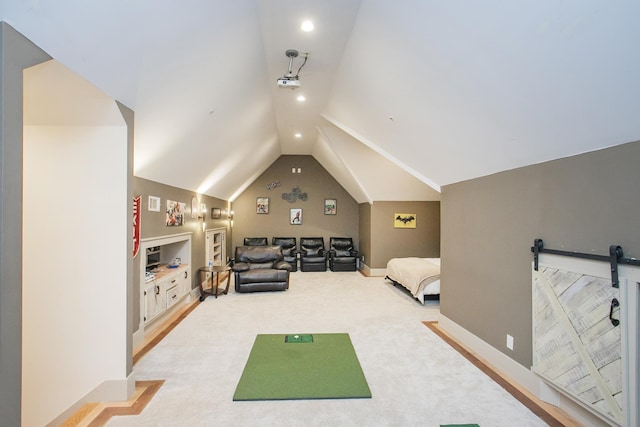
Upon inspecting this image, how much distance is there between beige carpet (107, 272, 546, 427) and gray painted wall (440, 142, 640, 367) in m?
0.58

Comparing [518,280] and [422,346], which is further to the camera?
[422,346]

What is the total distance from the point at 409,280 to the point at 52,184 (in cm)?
514

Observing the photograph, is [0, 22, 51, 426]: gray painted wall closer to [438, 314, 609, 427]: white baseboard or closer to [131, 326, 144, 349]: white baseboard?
[131, 326, 144, 349]: white baseboard

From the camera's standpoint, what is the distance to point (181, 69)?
254 cm

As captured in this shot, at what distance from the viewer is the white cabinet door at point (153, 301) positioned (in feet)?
12.2

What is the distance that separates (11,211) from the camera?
4.48 feet

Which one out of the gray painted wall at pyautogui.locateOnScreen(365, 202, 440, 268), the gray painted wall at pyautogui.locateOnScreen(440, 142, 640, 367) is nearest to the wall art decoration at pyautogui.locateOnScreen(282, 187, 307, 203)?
the gray painted wall at pyautogui.locateOnScreen(365, 202, 440, 268)

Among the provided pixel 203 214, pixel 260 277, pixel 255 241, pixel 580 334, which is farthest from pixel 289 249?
pixel 580 334

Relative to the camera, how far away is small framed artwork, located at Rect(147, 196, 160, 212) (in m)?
3.75

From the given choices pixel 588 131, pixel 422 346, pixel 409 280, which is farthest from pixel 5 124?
pixel 409 280

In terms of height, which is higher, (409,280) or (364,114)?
(364,114)

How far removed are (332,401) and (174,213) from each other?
354 centimetres

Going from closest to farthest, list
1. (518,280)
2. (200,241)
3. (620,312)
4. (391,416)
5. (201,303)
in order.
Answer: (620,312)
(391,416)
(518,280)
(201,303)
(200,241)

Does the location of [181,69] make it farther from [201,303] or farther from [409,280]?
[409,280]
